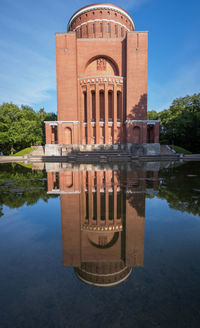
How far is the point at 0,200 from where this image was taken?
4840mm

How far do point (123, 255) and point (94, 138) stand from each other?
2749 cm

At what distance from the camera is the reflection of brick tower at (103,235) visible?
1990 millimetres

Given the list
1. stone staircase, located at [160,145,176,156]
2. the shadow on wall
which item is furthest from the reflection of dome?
stone staircase, located at [160,145,176,156]

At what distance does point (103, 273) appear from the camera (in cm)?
193

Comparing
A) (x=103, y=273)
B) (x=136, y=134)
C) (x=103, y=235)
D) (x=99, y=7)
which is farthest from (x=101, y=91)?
(x=103, y=273)

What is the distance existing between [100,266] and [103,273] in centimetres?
12

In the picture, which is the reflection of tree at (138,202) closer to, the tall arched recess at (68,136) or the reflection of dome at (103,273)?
the reflection of dome at (103,273)

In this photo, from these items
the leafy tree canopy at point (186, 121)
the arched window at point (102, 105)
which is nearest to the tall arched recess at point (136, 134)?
the arched window at point (102, 105)

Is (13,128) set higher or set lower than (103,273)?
higher

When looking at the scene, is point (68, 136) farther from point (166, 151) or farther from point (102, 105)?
point (166, 151)

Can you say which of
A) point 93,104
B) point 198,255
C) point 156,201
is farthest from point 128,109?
point 198,255

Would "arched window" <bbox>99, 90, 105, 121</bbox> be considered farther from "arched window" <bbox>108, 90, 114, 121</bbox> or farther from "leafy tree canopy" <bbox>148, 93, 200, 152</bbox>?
"leafy tree canopy" <bbox>148, 93, 200, 152</bbox>

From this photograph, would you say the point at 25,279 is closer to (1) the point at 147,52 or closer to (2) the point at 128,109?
(2) the point at 128,109

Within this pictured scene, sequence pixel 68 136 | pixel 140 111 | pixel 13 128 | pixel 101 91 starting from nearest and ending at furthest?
pixel 140 111
pixel 68 136
pixel 101 91
pixel 13 128
